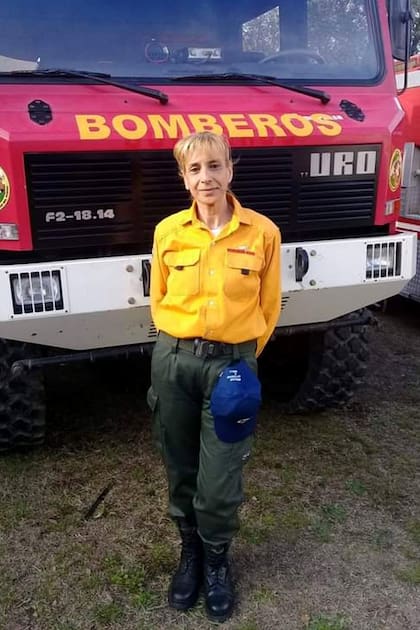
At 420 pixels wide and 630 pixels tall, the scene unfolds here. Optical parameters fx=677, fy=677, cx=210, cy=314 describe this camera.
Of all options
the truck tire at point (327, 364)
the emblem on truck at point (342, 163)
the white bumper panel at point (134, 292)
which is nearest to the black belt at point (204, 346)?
the white bumper panel at point (134, 292)

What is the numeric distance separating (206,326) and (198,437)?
1.56 ft

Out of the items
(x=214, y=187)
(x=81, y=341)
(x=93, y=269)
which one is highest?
(x=214, y=187)

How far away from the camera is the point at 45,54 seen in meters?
3.00

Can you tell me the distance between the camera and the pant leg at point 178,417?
228 cm

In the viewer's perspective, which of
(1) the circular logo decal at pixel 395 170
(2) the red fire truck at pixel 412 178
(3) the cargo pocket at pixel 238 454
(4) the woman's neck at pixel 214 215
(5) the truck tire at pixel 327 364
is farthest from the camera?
(2) the red fire truck at pixel 412 178

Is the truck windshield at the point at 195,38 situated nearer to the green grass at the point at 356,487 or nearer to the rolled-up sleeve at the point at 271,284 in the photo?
the rolled-up sleeve at the point at 271,284

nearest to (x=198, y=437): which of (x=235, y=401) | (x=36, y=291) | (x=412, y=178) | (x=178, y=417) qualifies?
(x=178, y=417)

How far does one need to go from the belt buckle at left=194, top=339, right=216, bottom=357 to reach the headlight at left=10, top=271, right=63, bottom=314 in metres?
0.82

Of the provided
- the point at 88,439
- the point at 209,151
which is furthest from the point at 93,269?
the point at 88,439

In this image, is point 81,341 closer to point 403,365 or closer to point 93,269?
point 93,269

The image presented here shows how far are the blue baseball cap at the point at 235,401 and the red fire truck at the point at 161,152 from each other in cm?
82

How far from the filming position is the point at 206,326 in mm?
2199

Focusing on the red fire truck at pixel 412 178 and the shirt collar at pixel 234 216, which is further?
the red fire truck at pixel 412 178

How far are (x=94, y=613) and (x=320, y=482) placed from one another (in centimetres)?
133
